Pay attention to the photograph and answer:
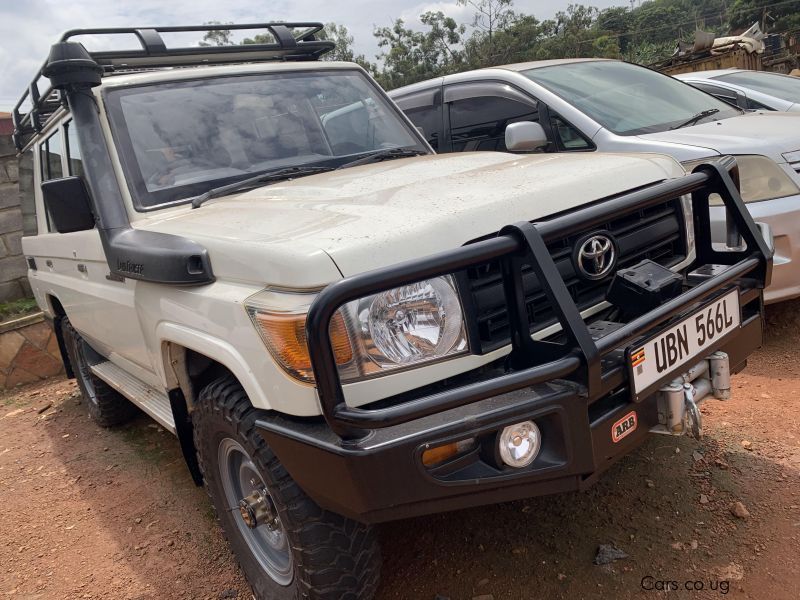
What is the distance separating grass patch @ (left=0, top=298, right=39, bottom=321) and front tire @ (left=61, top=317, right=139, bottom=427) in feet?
7.43

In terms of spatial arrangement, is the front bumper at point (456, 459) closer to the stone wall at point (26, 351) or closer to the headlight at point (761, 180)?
the headlight at point (761, 180)

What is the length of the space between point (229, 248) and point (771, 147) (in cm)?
336

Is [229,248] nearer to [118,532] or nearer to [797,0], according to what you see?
[118,532]

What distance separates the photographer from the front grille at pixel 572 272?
191 centimetres

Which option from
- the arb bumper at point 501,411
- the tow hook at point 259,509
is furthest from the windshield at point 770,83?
the tow hook at point 259,509

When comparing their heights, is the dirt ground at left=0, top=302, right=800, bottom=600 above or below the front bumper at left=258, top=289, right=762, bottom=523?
below

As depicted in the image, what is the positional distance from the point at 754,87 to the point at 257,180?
6856 millimetres

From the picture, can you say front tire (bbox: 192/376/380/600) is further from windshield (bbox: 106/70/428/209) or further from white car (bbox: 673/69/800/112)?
white car (bbox: 673/69/800/112)

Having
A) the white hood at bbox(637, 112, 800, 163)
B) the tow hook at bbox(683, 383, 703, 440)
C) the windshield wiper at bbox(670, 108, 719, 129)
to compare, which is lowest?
the tow hook at bbox(683, 383, 703, 440)

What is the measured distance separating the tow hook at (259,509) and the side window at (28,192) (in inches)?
121

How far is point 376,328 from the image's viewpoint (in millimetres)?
1780

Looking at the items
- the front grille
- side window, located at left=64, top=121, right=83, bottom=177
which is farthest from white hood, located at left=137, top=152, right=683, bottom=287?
side window, located at left=64, top=121, right=83, bottom=177

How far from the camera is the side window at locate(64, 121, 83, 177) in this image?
10.3ft

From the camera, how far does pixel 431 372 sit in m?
1.81
